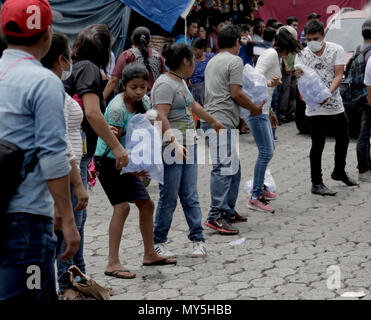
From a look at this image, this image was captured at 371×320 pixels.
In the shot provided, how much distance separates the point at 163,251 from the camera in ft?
18.2

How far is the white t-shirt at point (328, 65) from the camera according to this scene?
7.75 m

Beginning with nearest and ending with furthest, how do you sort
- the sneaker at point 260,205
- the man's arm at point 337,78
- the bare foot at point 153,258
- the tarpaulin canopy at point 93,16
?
1. the bare foot at point 153,258
2. the sneaker at point 260,205
3. the man's arm at point 337,78
4. the tarpaulin canopy at point 93,16

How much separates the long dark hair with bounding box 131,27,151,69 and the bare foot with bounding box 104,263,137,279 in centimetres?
437

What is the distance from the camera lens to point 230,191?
6.65 m

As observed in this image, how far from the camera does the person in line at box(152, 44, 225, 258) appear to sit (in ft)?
17.6

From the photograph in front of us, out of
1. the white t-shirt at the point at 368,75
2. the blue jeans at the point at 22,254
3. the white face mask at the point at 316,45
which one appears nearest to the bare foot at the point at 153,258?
the blue jeans at the point at 22,254

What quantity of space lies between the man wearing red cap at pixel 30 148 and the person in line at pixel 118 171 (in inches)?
83.6

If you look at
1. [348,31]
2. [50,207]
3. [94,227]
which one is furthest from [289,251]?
[348,31]

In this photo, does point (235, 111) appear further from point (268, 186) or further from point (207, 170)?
point (207, 170)

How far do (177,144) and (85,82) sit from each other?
1.15 meters

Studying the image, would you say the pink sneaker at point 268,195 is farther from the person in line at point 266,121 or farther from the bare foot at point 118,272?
the bare foot at point 118,272

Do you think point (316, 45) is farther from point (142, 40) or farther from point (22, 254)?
point (22, 254)

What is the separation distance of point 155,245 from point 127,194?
2.54ft

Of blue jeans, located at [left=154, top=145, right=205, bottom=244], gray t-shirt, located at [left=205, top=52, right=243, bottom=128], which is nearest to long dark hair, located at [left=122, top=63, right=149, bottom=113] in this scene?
blue jeans, located at [left=154, top=145, right=205, bottom=244]
